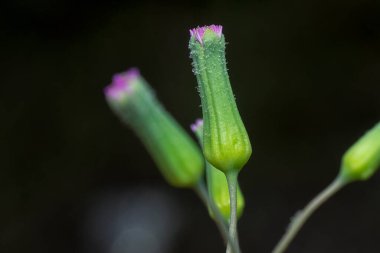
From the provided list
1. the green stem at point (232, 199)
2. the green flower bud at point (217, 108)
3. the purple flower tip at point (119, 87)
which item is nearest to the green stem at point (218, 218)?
the green stem at point (232, 199)

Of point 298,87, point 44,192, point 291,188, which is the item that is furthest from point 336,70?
point 44,192

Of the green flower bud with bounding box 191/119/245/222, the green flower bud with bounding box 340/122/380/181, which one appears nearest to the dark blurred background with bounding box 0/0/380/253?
the green flower bud with bounding box 340/122/380/181

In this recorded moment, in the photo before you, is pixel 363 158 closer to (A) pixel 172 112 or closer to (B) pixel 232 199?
(B) pixel 232 199

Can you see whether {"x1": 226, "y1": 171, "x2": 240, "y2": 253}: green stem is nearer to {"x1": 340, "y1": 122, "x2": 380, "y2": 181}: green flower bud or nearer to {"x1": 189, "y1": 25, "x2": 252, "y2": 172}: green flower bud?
{"x1": 189, "y1": 25, "x2": 252, "y2": 172}: green flower bud

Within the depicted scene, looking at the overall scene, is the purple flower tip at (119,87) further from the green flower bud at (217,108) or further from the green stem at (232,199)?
the green stem at (232,199)

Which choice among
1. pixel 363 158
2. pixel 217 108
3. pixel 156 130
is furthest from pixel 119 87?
pixel 363 158

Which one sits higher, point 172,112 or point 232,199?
point 172,112
